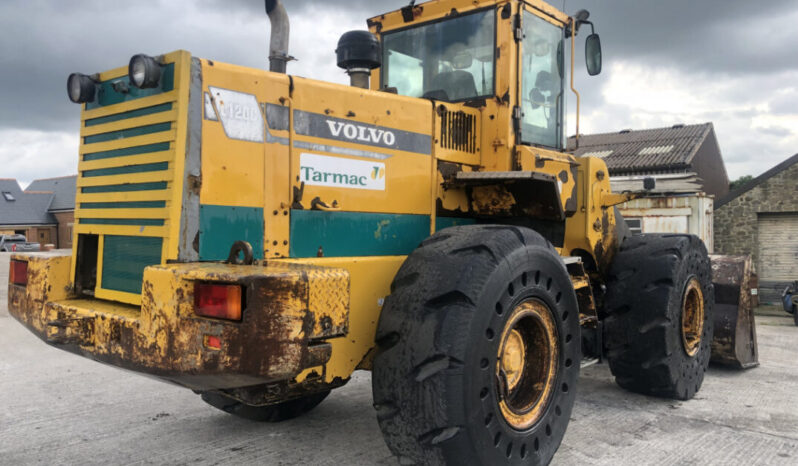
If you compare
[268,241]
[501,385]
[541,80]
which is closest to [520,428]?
[501,385]

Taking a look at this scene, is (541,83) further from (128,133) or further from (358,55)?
(128,133)

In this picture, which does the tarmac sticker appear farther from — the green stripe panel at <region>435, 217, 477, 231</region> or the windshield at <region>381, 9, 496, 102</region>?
the windshield at <region>381, 9, 496, 102</region>

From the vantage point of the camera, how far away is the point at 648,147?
25.7 meters

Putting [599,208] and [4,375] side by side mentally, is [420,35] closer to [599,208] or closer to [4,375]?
[599,208]

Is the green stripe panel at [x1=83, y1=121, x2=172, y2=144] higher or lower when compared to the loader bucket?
higher

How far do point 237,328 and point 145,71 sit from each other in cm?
149

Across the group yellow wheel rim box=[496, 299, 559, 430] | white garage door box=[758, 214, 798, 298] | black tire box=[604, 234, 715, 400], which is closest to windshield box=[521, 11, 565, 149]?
black tire box=[604, 234, 715, 400]

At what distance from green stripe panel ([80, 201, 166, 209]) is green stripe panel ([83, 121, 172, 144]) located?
38 centimetres

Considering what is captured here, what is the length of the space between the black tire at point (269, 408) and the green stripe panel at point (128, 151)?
1.79 meters

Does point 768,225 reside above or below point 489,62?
below

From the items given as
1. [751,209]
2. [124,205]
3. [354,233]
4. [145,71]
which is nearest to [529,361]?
[354,233]

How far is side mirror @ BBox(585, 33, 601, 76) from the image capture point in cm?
559

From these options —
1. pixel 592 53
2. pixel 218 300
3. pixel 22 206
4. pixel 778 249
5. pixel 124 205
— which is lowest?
pixel 218 300

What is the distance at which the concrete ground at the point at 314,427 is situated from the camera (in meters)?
4.16
